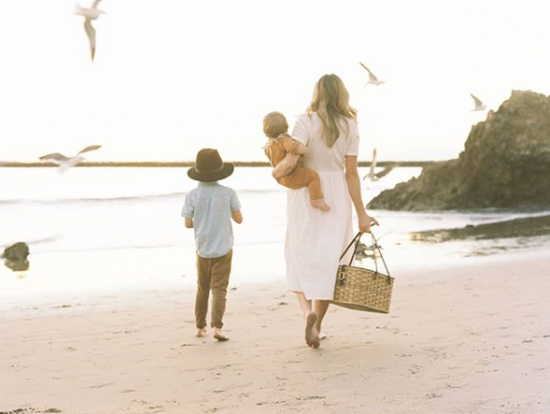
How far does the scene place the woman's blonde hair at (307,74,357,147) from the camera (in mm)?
5844

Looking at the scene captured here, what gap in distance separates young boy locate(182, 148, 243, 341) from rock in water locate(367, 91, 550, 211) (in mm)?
20614

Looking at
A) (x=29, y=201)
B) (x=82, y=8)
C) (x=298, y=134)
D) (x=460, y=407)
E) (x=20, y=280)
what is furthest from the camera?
(x=29, y=201)

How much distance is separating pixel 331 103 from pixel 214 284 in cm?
182

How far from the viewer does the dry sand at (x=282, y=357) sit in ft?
15.0

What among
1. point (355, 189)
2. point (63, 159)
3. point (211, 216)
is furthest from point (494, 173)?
point (355, 189)

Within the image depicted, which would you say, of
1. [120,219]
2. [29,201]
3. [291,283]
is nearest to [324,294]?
[291,283]

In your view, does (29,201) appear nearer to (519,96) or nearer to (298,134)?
(519,96)

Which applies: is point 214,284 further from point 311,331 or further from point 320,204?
point 320,204

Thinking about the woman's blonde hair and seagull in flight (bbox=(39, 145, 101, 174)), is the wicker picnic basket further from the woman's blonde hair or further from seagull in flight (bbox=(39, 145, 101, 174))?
seagull in flight (bbox=(39, 145, 101, 174))

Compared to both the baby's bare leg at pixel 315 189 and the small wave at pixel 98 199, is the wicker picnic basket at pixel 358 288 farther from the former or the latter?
the small wave at pixel 98 199

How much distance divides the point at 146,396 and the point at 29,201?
3097 centimetres

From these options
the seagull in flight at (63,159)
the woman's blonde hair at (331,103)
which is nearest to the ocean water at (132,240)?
the seagull in flight at (63,159)

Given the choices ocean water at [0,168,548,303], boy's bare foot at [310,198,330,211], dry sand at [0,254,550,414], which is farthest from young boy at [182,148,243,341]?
ocean water at [0,168,548,303]

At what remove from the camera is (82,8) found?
31.7 ft
